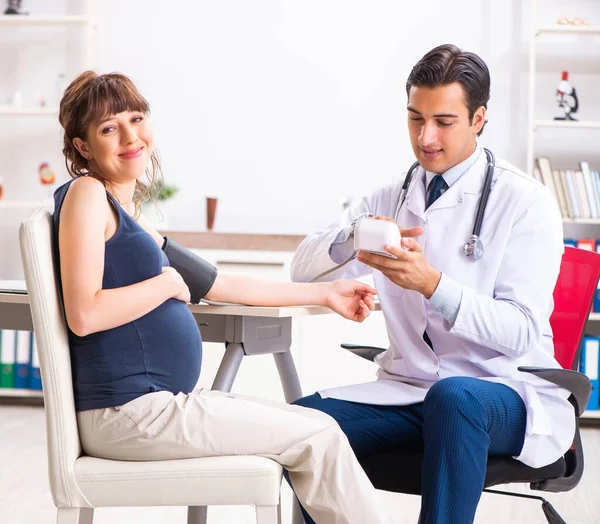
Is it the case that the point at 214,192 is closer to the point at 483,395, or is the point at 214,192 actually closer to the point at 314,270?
the point at 314,270

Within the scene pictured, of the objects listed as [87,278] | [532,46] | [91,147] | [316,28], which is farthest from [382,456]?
[316,28]

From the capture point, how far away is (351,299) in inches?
72.6

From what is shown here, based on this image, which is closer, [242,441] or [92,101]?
[242,441]

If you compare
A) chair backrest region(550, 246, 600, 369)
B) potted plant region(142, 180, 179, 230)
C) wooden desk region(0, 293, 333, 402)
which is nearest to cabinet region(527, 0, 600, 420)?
potted plant region(142, 180, 179, 230)

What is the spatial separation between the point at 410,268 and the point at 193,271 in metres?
0.46

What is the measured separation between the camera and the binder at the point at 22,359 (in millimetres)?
4160

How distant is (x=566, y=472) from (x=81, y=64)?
3.51 metres

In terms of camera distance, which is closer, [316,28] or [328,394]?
[328,394]

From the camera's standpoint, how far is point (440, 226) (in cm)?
183

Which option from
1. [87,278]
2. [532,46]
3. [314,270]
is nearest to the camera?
[87,278]

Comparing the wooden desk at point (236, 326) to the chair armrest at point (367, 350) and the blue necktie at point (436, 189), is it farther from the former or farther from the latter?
the blue necktie at point (436, 189)

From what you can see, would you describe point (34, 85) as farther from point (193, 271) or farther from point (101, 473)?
point (101, 473)

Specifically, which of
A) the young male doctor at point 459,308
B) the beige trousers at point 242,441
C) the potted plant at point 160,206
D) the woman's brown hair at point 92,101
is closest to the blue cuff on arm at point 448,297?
the young male doctor at point 459,308

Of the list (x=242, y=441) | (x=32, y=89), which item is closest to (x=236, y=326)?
(x=242, y=441)
